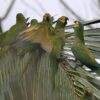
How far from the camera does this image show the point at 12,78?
4.64 ft

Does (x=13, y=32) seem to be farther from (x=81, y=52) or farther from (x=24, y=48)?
(x=81, y=52)

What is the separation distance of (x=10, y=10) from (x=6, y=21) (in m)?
0.58

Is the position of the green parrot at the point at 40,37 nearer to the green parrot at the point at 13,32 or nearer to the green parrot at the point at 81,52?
the green parrot at the point at 13,32

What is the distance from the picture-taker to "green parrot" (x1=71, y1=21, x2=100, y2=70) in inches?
59.3

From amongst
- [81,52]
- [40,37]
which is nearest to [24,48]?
[40,37]

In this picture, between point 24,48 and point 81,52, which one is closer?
point 24,48

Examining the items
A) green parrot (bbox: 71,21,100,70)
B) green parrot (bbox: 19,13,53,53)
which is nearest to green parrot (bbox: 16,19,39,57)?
green parrot (bbox: 19,13,53,53)

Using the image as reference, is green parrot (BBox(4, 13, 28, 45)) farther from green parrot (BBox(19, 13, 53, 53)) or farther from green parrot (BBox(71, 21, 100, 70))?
green parrot (BBox(71, 21, 100, 70))

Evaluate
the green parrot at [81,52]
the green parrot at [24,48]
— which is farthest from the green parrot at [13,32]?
the green parrot at [81,52]

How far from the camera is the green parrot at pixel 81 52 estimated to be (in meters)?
1.51

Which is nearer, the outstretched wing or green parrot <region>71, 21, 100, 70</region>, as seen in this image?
the outstretched wing

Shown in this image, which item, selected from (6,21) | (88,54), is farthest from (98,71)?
(6,21)

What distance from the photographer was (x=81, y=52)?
5.11 ft

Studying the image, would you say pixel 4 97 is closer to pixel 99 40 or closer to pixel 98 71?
pixel 98 71
